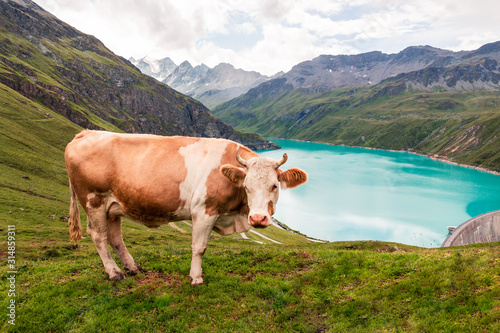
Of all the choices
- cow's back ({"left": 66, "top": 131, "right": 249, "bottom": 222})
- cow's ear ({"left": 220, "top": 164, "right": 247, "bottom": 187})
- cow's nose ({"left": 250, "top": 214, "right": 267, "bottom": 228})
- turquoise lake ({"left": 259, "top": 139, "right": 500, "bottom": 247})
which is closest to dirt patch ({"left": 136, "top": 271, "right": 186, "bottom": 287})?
cow's back ({"left": 66, "top": 131, "right": 249, "bottom": 222})

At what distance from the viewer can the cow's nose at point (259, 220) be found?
7.27 meters

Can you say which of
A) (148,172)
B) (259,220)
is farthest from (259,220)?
(148,172)

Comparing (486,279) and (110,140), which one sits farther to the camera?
(110,140)

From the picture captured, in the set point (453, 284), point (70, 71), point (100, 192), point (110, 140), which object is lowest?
point (453, 284)

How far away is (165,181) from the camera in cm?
862

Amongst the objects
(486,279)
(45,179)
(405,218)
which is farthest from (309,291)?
(405,218)

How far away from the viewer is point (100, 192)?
9.02 m

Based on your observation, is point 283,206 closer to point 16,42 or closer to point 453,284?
point 453,284

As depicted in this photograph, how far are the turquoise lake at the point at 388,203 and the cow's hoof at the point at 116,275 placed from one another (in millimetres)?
78554

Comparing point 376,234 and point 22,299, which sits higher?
point 22,299

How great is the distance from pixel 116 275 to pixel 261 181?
632cm

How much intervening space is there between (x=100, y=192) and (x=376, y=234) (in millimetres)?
89667

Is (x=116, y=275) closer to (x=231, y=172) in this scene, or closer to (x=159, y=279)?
(x=159, y=279)

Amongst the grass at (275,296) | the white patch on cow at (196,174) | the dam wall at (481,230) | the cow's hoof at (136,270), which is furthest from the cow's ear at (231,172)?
the dam wall at (481,230)
